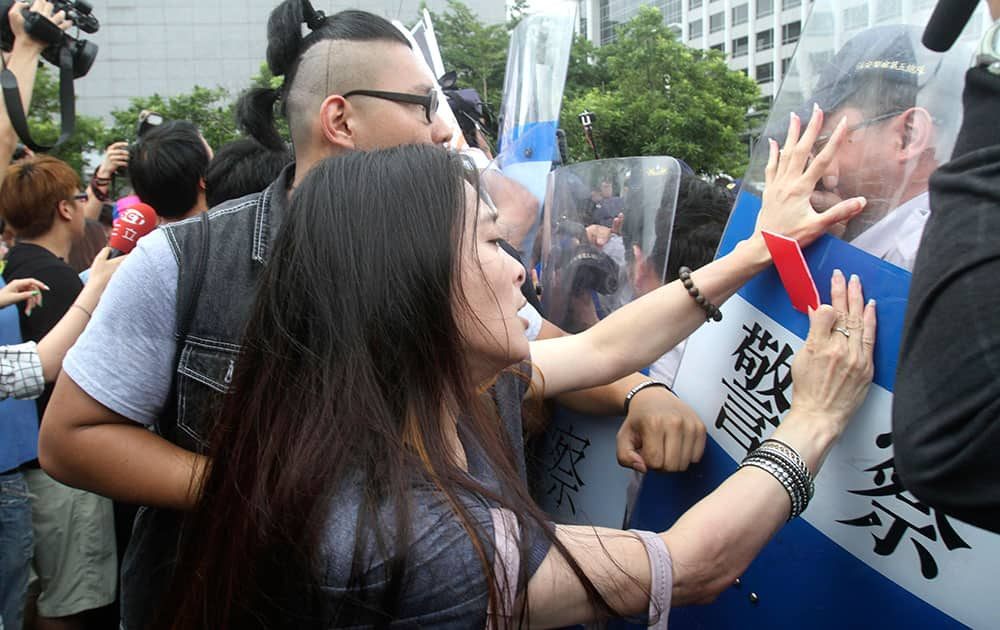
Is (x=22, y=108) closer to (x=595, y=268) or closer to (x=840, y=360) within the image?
(x=595, y=268)

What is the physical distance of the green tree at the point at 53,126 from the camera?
19.7 m

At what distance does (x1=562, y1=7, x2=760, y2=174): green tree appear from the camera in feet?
70.1

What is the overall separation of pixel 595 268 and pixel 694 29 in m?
64.0

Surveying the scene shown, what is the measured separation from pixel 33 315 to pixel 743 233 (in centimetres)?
275

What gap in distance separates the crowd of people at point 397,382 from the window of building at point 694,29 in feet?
208

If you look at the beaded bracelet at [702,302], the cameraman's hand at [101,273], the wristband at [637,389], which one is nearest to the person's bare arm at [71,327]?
the cameraman's hand at [101,273]

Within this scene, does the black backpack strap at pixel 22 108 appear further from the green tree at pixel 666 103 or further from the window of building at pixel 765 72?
the window of building at pixel 765 72

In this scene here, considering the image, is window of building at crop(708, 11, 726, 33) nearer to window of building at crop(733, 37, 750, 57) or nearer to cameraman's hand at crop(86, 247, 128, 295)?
window of building at crop(733, 37, 750, 57)

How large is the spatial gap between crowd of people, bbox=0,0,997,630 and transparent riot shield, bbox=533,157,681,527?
22 mm

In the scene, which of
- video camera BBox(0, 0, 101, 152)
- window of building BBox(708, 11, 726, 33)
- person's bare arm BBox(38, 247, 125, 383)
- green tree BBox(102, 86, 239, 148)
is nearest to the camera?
video camera BBox(0, 0, 101, 152)

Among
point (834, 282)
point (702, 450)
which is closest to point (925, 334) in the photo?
point (834, 282)

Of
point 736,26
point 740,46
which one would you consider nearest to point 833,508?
point 740,46

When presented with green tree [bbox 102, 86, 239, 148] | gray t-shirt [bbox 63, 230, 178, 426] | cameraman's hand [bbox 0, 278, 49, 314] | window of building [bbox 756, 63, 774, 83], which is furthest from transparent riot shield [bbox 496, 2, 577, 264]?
window of building [bbox 756, 63, 774, 83]

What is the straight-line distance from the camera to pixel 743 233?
5.18 ft
